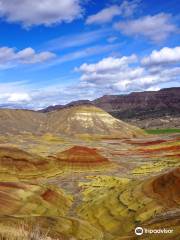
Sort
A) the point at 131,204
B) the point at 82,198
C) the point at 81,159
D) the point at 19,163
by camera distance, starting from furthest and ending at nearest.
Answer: the point at 81,159, the point at 19,163, the point at 82,198, the point at 131,204

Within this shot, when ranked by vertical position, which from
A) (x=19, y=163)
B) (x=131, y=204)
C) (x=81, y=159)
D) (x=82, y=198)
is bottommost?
(x=82, y=198)

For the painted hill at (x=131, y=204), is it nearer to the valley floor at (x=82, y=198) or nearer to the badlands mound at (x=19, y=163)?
the valley floor at (x=82, y=198)

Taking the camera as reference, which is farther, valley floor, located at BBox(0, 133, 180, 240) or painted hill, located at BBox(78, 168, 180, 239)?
painted hill, located at BBox(78, 168, 180, 239)

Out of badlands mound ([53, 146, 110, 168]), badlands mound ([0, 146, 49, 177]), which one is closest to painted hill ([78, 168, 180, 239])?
badlands mound ([0, 146, 49, 177])

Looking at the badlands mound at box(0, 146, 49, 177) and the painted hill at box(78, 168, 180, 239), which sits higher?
the badlands mound at box(0, 146, 49, 177)

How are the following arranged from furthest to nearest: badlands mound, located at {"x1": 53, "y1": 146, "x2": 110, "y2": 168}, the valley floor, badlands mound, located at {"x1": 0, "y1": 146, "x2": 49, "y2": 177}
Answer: badlands mound, located at {"x1": 53, "y1": 146, "x2": 110, "y2": 168}
badlands mound, located at {"x1": 0, "y1": 146, "x2": 49, "y2": 177}
the valley floor

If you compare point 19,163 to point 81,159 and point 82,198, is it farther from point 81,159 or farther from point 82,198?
point 82,198

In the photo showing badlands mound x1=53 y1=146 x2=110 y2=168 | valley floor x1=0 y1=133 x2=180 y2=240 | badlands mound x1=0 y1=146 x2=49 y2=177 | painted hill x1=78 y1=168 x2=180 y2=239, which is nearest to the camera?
valley floor x1=0 y1=133 x2=180 y2=240

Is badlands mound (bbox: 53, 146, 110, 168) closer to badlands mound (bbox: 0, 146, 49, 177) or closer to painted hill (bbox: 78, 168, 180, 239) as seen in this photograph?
badlands mound (bbox: 0, 146, 49, 177)

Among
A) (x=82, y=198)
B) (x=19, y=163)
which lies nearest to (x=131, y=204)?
(x=82, y=198)

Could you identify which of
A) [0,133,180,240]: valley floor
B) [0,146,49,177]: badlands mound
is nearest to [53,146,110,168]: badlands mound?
[0,133,180,240]: valley floor

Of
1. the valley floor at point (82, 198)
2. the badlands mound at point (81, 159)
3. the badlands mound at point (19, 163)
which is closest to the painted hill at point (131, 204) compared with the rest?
the valley floor at point (82, 198)

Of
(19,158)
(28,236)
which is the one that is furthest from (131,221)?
(19,158)
